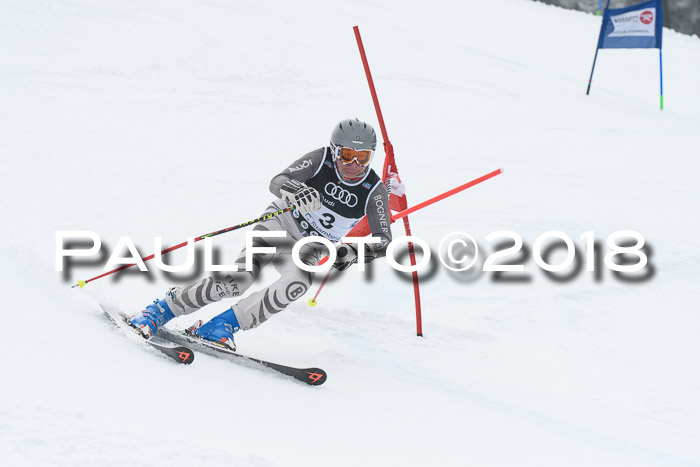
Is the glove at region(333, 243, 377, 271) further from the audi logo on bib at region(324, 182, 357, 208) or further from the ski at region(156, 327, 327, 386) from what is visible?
the ski at region(156, 327, 327, 386)

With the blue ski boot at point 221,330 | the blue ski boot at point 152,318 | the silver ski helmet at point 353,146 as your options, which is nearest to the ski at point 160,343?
the blue ski boot at point 152,318

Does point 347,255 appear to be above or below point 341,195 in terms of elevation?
below

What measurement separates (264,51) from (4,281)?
8.32 m

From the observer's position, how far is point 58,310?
360 cm

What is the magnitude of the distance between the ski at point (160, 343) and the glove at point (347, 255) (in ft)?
3.63

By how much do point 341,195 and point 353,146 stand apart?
330 millimetres

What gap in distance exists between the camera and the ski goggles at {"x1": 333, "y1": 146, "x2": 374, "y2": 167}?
3951 millimetres

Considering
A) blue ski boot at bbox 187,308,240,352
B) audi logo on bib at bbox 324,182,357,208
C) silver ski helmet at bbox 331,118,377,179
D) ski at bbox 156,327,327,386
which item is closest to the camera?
ski at bbox 156,327,327,386

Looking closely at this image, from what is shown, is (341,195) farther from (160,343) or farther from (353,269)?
(353,269)

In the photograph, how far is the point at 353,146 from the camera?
155 inches

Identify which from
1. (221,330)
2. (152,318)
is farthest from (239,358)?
(152,318)

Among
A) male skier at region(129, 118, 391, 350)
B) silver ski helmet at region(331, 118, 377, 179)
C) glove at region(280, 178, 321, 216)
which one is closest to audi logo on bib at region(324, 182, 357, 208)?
male skier at region(129, 118, 391, 350)

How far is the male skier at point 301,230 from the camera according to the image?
3.75m

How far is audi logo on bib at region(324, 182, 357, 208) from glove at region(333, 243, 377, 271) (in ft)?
0.88
